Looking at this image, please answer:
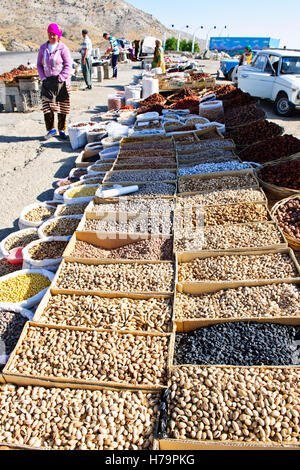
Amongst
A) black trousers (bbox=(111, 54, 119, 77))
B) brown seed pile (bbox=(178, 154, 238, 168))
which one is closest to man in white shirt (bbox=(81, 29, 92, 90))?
black trousers (bbox=(111, 54, 119, 77))

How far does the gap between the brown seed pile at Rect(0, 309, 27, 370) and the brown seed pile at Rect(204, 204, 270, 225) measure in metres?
1.91

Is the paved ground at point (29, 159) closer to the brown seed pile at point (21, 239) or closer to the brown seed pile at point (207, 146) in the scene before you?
the brown seed pile at point (21, 239)

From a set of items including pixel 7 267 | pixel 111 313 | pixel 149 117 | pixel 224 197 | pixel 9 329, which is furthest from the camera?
pixel 149 117

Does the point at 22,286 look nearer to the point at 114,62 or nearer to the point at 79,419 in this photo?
the point at 79,419

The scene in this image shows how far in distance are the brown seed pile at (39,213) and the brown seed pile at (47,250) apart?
2.47 feet

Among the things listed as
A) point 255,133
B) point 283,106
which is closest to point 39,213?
point 255,133

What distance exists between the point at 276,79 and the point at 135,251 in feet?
27.9

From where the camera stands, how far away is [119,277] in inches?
109

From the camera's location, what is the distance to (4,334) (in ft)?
8.13

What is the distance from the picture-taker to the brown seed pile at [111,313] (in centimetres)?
231

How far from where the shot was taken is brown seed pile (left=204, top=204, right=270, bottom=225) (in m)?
3.28

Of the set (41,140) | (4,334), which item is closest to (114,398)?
(4,334)

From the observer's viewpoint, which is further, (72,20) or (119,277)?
(72,20)
